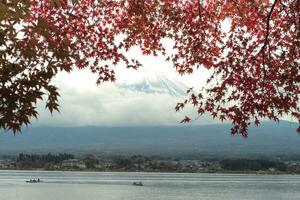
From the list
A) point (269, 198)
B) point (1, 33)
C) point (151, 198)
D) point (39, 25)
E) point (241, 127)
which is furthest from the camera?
point (269, 198)

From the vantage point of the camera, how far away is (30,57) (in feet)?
32.8

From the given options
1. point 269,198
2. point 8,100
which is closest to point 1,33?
point 8,100

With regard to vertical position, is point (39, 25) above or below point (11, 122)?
above

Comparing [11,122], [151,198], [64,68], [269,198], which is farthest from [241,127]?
[269,198]

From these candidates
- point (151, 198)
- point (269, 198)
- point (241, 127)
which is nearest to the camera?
point (241, 127)

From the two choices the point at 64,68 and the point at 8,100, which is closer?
the point at 8,100

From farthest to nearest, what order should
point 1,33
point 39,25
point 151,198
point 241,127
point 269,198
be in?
1. point 269,198
2. point 151,198
3. point 241,127
4. point 39,25
5. point 1,33

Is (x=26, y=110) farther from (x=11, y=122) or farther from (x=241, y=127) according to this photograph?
(x=241, y=127)

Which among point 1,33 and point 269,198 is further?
point 269,198

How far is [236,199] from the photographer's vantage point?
349 ft

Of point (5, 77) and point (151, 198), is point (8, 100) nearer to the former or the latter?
point (5, 77)

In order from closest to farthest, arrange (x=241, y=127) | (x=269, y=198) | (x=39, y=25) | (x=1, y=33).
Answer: (x=1, y=33) < (x=39, y=25) < (x=241, y=127) < (x=269, y=198)

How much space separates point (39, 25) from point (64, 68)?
3.00ft

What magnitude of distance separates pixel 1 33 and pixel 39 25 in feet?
3.13
